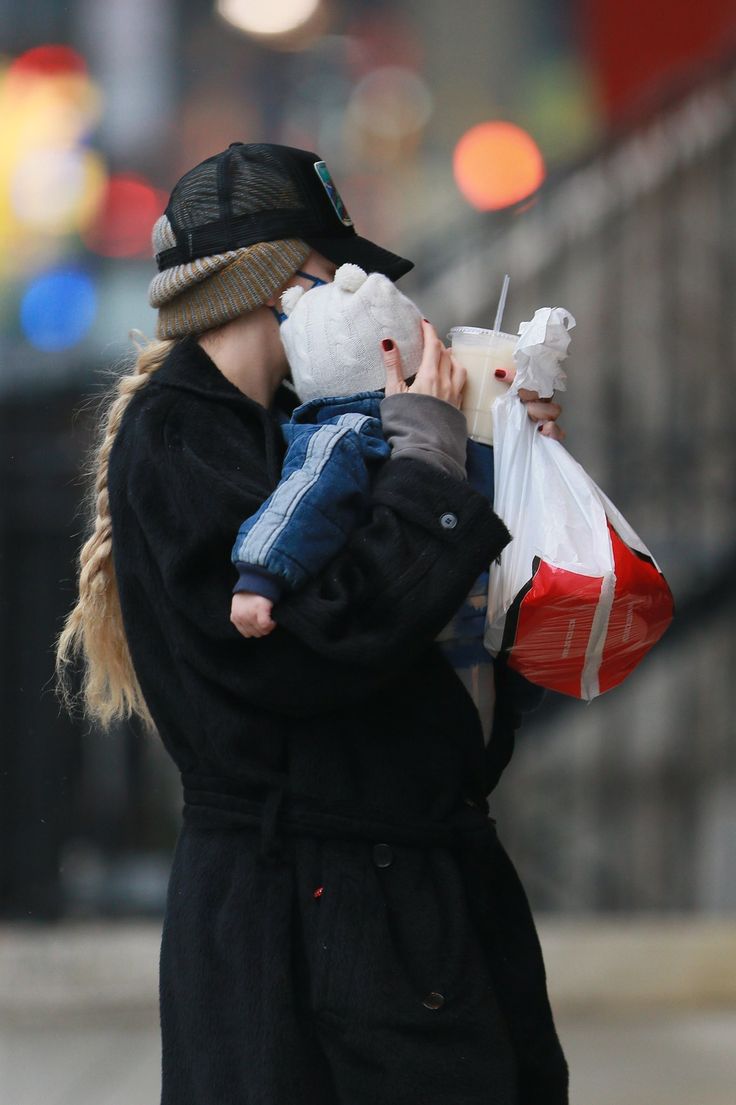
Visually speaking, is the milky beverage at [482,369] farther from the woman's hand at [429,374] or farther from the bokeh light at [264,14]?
the bokeh light at [264,14]

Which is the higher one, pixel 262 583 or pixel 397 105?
pixel 397 105

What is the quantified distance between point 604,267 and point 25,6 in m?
2.67

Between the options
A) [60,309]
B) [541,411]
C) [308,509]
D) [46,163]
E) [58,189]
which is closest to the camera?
[308,509]

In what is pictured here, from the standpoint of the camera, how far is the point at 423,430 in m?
1.98

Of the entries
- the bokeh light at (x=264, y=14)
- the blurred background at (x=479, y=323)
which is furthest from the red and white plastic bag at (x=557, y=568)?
the bokeh light at (x=264, y=14)

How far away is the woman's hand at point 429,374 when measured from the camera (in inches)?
80.0

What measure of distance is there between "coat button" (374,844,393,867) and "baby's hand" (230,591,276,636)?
1.17 feet

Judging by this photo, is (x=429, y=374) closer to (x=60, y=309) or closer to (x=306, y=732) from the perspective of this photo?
(x=306, y=732)

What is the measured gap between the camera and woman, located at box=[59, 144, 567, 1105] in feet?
6.35

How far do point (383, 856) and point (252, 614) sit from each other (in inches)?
16.0

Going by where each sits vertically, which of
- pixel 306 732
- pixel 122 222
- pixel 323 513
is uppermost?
pixel 122 222

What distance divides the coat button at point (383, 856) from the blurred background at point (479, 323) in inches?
128

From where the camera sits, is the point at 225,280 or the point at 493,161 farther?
the point at 493,161

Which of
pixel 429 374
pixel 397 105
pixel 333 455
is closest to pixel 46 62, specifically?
pixel 397 105
